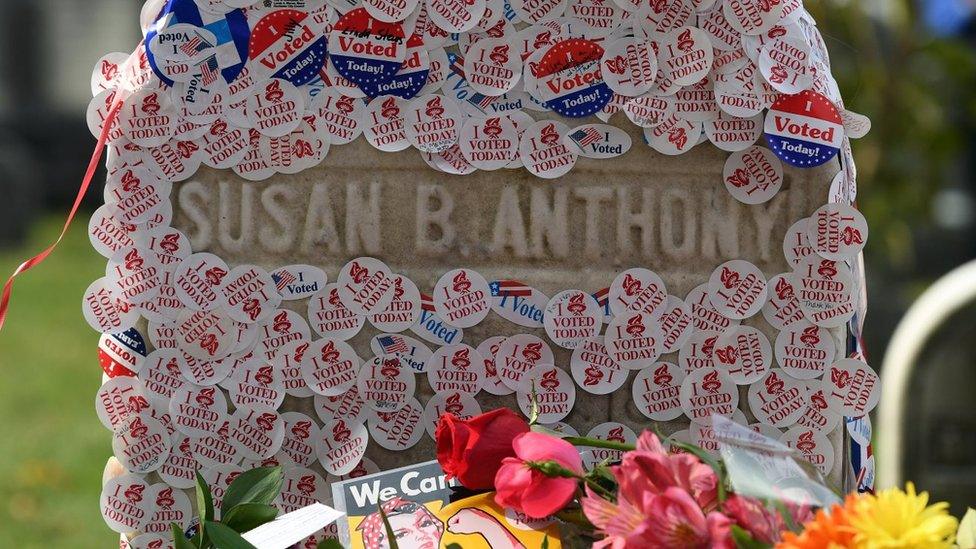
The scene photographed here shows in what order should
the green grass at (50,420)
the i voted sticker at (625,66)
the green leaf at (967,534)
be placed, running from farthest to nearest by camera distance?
the green grass at (50,420) → the i voted sticker at (625,66) → the green leaf at (967,534)

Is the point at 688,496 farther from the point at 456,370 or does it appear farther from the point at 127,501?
the point at 127,501

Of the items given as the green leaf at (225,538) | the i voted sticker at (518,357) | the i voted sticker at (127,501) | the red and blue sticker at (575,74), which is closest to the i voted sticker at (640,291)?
the i voted sticker at (518,357)

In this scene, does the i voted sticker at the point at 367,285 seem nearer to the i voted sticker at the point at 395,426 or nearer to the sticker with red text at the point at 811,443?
the i voted sticker at the point at 395,426

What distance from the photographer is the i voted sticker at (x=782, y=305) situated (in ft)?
4.62

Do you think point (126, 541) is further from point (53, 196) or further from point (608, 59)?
point (53, 196)

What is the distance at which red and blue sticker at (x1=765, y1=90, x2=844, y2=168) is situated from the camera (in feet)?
4.43

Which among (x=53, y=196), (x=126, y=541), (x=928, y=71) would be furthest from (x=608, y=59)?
(x=53, y=196)

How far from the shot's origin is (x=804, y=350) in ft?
4.66

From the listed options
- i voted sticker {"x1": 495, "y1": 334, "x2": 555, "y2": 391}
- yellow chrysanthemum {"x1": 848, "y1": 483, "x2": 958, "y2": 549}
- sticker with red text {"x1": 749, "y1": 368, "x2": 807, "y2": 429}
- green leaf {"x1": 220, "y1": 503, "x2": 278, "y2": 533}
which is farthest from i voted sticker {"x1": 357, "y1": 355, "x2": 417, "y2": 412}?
yellow chrysanthemum {"x1": 848, "y1": 483, "x2": 958, "y2": 549}

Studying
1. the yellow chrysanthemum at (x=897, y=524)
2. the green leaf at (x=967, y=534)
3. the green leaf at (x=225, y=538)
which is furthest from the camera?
the green leaf at (x=225, y=538)

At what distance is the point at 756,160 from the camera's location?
1383 mm

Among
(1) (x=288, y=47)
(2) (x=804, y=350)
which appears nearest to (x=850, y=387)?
(2) (x=804, y=350)

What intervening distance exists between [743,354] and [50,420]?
12.3 ft

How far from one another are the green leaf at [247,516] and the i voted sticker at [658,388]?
0.49 m
